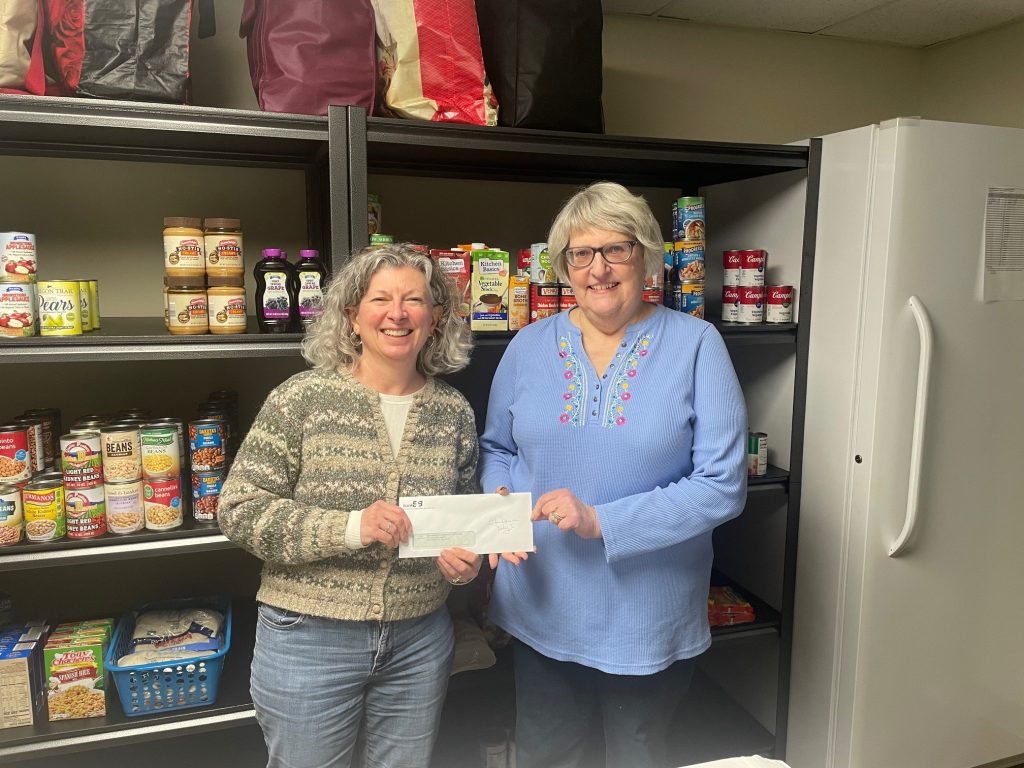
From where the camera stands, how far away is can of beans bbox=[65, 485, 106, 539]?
63.0 inches

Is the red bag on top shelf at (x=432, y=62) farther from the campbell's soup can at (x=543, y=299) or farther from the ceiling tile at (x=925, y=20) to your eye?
the ceiling tile at (x=925, y=20)

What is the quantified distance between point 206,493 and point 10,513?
1.27ft

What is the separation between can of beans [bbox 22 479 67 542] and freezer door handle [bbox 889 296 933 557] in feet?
6.51

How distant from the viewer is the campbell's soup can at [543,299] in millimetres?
1864

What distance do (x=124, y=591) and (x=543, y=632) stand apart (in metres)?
1.29

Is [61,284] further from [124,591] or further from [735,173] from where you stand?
[735,173]

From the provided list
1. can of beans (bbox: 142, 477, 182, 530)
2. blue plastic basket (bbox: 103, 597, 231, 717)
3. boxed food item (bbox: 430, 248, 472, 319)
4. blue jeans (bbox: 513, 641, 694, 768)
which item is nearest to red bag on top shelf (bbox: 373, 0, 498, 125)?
boxed food item (bbox: 430, 248, 472, 319)

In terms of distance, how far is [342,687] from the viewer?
1392 millimetres

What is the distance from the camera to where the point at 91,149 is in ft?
6.15

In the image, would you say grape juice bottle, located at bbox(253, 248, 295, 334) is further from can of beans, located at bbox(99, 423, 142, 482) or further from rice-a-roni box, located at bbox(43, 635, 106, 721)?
rice-a-roni box, located at bbox(43, 635, 106, 721)

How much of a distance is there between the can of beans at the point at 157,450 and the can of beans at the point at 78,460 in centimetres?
10

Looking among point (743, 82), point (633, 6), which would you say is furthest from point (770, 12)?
point (633, 6)

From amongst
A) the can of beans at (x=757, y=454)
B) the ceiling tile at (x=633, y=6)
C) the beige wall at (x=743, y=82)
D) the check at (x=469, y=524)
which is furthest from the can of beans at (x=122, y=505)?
the ceiling tile at (x=633, y=6)

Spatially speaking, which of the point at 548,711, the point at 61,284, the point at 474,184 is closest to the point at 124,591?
the point at 61,284
